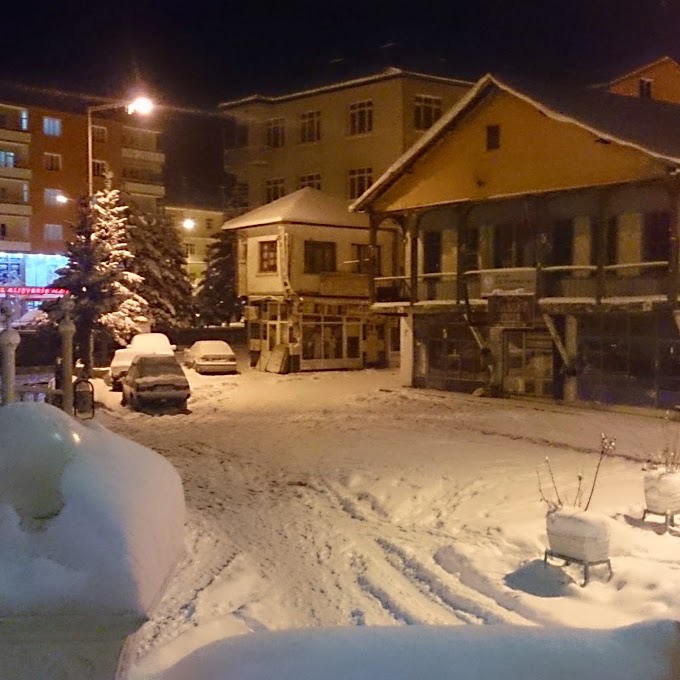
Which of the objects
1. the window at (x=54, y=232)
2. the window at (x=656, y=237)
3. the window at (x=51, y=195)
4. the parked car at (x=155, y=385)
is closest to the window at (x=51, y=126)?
the window at (x=51, y=195)

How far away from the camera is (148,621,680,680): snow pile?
2539 mm

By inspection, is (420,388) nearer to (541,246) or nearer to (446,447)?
(541,246)

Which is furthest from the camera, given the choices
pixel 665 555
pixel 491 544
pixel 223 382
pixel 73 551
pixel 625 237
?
pixel 223 382

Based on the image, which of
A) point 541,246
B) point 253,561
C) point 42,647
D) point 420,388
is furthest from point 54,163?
point 42,647

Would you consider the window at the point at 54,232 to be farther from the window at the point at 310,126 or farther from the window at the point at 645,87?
the window at the point at 645,87

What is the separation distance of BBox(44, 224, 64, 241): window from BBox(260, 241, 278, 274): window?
2884cm

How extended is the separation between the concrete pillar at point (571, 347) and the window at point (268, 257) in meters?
15.5

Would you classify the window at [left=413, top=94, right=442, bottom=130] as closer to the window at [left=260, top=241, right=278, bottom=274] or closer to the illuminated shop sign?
the window at [left=260, top=241, right=278, bottom=274]

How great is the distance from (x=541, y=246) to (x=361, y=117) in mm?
22330

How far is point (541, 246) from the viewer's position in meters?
28.0

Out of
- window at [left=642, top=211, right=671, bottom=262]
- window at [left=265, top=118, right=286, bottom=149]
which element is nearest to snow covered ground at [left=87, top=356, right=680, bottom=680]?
window at [left=642, top=211, right=671, bottom=262]

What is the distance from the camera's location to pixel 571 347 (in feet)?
89.8

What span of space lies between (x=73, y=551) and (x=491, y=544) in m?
9.80

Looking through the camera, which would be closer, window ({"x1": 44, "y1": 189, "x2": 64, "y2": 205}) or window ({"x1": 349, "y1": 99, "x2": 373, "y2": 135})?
window ({"x1": 349, "y1": 99, "x2": 373, "y2": 135})
